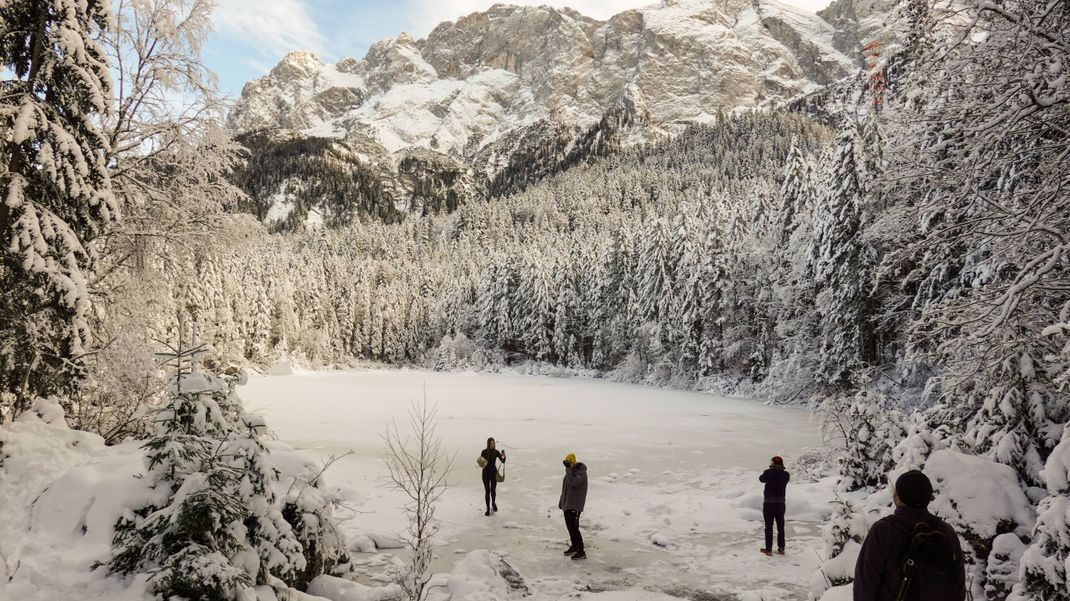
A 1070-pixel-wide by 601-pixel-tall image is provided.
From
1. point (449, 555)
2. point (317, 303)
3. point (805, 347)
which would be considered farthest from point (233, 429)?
point (317, 303)

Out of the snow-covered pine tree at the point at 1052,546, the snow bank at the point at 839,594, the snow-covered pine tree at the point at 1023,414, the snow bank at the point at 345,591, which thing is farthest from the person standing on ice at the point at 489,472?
the snow-covered pine tree at the point at 1052,546

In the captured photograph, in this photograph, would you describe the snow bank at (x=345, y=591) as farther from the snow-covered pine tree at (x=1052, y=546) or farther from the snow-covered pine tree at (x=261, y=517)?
the snow-covered pine tree at (x=1052, y=546)

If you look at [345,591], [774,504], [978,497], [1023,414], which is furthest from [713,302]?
[345,591]

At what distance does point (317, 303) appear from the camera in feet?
254

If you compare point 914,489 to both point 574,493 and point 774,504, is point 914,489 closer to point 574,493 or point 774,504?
point 774,504

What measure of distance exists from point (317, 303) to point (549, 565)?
7529 cm

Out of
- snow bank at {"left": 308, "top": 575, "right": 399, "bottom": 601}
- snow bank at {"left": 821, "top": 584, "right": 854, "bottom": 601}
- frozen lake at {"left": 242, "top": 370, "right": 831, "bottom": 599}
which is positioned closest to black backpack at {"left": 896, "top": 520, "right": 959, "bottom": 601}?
snow bank at {"left": 821, "top": 584, "right": 854, "bottom": 601}

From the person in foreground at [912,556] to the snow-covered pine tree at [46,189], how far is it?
866cm

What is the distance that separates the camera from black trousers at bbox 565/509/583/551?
869 cm

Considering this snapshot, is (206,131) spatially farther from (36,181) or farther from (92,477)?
(92,477)

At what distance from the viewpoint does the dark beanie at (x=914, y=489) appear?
131 inches

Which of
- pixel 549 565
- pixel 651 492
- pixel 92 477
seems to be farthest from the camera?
pixel 651 492

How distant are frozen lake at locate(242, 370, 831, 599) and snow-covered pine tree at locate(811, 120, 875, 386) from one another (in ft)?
12.4

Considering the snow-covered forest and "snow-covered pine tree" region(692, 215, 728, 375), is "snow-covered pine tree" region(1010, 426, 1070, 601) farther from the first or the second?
"snow-covered pine tree" region(692, 215, 728, 375)
